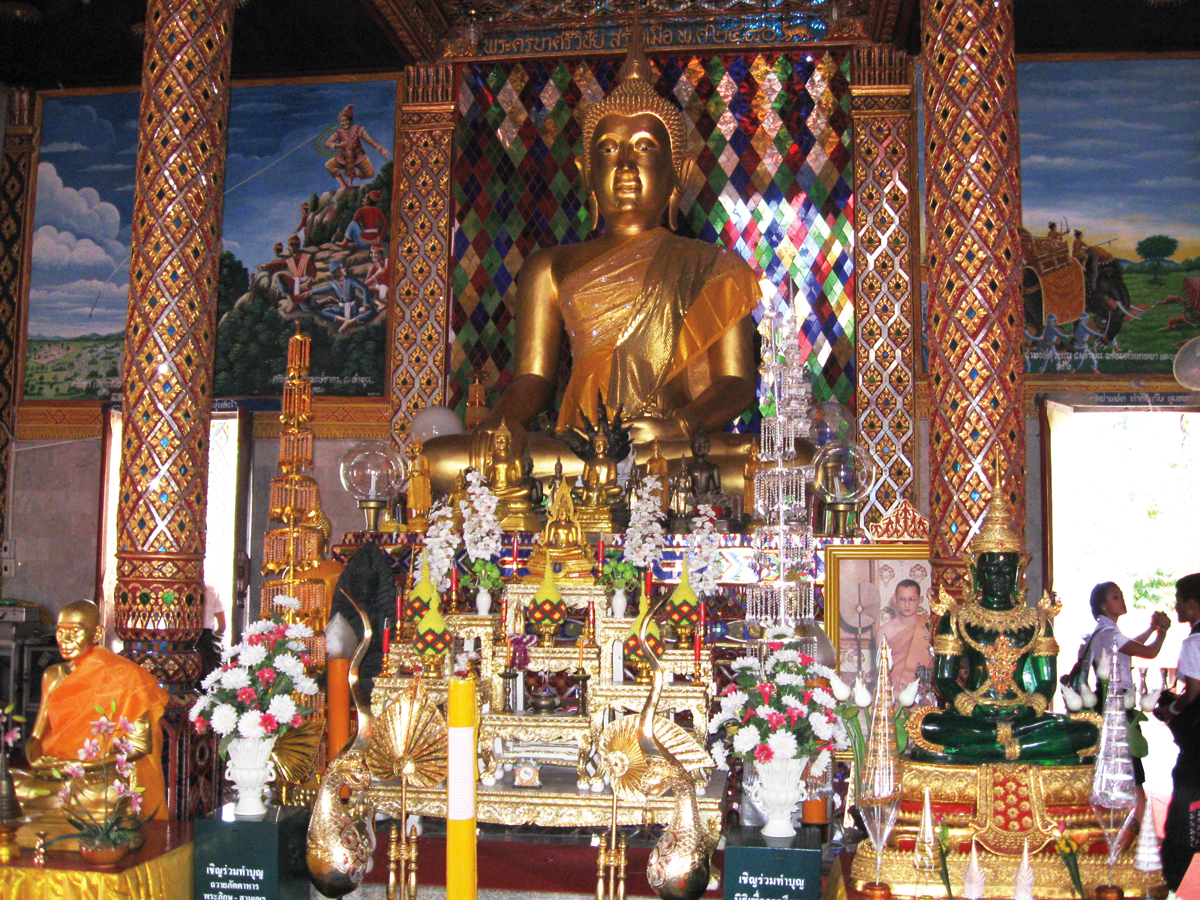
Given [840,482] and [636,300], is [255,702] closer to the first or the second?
[840,482]

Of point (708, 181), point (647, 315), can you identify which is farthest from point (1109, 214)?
point (647, 315)

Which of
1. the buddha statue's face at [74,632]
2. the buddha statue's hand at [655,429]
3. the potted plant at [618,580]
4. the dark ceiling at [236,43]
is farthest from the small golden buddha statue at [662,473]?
the dark ceiling at [236,43]

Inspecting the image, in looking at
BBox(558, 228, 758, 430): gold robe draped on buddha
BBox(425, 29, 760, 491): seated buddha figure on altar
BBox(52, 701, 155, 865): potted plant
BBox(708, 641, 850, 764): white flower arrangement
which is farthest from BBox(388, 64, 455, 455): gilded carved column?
BBox(708, 641, 850, 764): white flower arrangement

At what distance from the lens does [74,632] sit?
4.72 m

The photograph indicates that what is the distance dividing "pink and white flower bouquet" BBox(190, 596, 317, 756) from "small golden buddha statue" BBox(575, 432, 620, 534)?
1.67 metres

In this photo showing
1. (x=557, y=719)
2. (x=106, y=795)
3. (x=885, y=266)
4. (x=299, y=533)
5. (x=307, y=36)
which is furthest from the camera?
(x=307, y=36)

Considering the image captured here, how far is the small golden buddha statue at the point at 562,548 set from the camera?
539 cm

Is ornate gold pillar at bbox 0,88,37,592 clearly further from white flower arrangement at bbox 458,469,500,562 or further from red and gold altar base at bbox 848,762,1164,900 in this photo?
red and gold altar base at bbox 848,762,1164,900

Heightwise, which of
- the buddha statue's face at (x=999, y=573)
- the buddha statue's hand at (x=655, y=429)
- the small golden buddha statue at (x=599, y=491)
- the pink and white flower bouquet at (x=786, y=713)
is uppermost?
the buddha statue's hand at (x=655, y=429)

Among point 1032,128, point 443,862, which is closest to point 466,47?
point 1032,128

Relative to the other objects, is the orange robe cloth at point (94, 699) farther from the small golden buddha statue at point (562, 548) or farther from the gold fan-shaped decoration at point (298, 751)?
the small golden buddha statue at point (562, 548)

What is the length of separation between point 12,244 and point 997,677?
329 inches

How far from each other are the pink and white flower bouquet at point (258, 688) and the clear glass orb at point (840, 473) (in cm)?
278

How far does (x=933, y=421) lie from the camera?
5965mm
